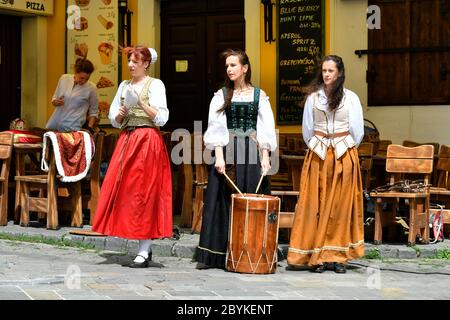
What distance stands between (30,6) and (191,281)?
7717 millimetres

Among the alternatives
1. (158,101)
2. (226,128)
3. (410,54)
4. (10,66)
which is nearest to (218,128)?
(226,128)

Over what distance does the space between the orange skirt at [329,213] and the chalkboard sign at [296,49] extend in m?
4.48

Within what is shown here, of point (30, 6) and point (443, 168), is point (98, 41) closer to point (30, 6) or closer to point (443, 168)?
point (30, 6)

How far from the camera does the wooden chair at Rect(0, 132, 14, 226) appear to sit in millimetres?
10383

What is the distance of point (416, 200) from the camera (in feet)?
30.5

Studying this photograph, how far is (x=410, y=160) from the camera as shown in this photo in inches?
374

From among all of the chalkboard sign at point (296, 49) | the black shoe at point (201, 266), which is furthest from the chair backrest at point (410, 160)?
the chalkboard sign at point (296, 49)

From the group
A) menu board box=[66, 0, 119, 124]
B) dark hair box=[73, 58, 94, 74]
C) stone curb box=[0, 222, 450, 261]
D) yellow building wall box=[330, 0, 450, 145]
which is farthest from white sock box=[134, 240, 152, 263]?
menu board box=[66, 0, 119, 124]

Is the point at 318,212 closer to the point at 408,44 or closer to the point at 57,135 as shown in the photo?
the point at 57,135

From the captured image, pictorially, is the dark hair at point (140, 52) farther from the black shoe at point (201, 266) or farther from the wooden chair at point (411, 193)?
the wooden chair at point (411, 193)

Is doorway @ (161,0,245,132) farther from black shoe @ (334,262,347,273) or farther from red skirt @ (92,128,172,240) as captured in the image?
black shoe @ (334,262,347,273)
